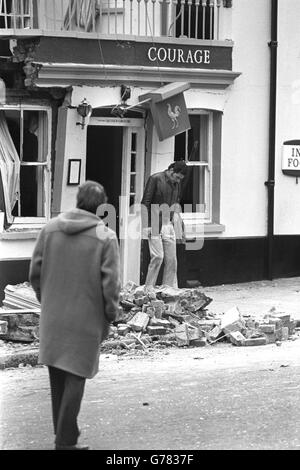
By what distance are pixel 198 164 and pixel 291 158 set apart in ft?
5.50

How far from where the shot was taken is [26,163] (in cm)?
1566

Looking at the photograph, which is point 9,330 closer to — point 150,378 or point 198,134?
point 150,378

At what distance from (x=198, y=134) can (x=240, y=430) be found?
947 cm

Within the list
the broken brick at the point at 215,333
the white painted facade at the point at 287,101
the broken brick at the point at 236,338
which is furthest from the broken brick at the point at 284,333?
the white painted facade at the point at 287,101

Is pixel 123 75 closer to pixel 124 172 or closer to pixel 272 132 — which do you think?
pixel 124 172

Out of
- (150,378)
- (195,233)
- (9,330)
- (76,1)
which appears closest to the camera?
(150,378)

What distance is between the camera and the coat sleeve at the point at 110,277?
7.48 meters

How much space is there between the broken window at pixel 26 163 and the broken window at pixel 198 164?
2.48 meters

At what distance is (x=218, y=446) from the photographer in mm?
7992

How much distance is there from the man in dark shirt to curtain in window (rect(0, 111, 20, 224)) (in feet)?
6.06

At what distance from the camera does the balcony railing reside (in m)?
15.3

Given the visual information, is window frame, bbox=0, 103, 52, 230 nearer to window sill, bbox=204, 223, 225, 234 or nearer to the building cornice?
the building cornice

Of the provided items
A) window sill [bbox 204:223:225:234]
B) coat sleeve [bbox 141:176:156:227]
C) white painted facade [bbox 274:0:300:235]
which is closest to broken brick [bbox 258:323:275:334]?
coat sleeve [bbox 141:176:156:227]
